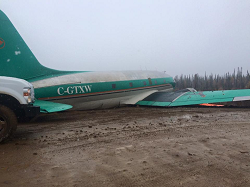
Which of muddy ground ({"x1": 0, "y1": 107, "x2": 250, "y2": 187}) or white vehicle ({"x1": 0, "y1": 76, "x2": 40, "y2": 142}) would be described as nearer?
muddy ground ({"x1": 0, "y1": 107, "x2": 250, "y2": 187})

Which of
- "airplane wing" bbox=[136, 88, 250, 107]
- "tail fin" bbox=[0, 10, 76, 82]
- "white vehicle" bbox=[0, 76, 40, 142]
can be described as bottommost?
"airplane wing" bbox=[136, 88, 250, 107]

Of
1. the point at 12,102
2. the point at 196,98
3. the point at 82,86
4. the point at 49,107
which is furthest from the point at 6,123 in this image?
the point at 196,98

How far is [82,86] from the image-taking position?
34.1 feet

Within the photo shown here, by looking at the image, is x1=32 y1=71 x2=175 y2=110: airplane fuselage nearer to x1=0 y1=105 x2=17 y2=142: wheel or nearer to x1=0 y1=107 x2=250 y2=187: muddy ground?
x1=0 y1=107 x2=250 y2=187: muddy ground

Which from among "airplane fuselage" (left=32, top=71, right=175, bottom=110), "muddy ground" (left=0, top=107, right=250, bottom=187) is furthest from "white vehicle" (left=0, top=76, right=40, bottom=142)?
"airplane fuselage" (left=32, top=71, right=175, bottom=110)

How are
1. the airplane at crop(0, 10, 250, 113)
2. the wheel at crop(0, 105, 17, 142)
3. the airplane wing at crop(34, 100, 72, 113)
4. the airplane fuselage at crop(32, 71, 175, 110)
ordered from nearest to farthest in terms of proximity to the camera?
the wheel at crop(0, 105, 17, 142)
the airplane wing at crop(34, 100, 72, 113)
the airplane at crop(0, 10, 250, 113)
the airplane fuselage at crop(32, 71, 175, 110)

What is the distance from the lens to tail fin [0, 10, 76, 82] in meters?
8.01

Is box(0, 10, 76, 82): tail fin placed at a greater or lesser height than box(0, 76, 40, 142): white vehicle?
greater

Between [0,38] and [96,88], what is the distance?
4.93 meters

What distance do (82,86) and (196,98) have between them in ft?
21.7

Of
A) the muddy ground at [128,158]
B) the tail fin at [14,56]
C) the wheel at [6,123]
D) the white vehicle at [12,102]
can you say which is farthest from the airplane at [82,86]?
the muddy ground at [128,158]

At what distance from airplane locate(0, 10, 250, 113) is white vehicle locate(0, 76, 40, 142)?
2125 millimetres

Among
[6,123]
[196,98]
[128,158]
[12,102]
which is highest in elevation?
[12,102]

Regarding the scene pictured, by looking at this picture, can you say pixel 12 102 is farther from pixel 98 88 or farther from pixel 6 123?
pixel 98 88
